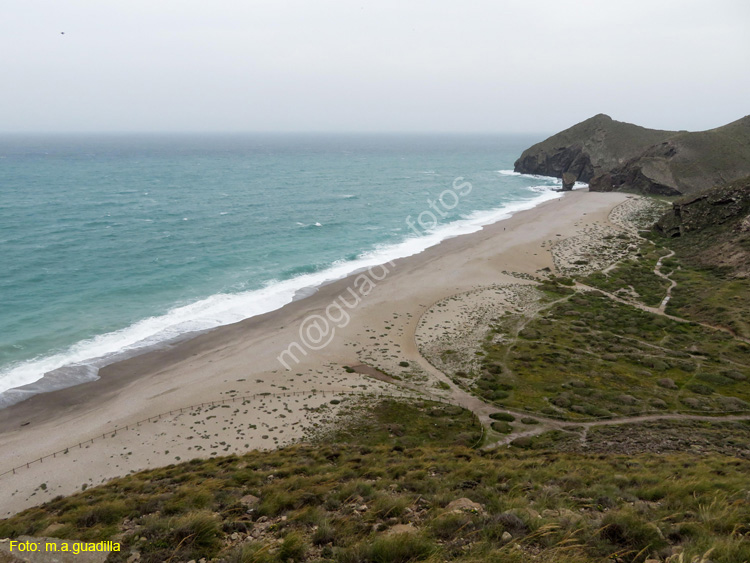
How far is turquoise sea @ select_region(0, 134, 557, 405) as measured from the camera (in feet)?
128

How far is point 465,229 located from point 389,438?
63.4m

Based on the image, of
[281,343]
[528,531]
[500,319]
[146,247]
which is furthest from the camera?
[146,247]

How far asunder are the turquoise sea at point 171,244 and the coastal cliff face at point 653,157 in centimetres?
1394

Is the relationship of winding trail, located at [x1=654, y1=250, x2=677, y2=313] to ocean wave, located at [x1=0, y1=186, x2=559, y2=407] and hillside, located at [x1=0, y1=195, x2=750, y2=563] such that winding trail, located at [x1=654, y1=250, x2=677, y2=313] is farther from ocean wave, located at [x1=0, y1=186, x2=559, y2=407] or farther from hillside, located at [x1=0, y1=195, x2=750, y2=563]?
ocean wave, located at [x1=0, y1=186, x2=559, y2=407]

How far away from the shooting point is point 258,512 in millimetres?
12250

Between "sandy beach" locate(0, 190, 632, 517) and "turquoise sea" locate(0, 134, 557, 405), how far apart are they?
366 centimetres

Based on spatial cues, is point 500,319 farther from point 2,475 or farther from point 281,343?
point 2,475

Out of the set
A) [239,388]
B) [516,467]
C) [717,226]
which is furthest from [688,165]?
[239,388]

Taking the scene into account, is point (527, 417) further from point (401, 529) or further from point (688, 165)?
point (688, 165)

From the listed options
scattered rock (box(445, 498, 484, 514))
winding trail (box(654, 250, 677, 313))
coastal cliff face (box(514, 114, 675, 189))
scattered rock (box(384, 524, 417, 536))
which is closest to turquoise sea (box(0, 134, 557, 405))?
coastal cliff face (box(514, 114, 675, 189))

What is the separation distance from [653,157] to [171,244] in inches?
4433

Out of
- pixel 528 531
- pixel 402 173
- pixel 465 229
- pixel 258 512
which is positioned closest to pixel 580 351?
pixel 528 531

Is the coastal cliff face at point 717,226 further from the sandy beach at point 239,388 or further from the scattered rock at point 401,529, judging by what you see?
the scattered rock at point 401,529

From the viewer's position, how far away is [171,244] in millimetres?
65250
